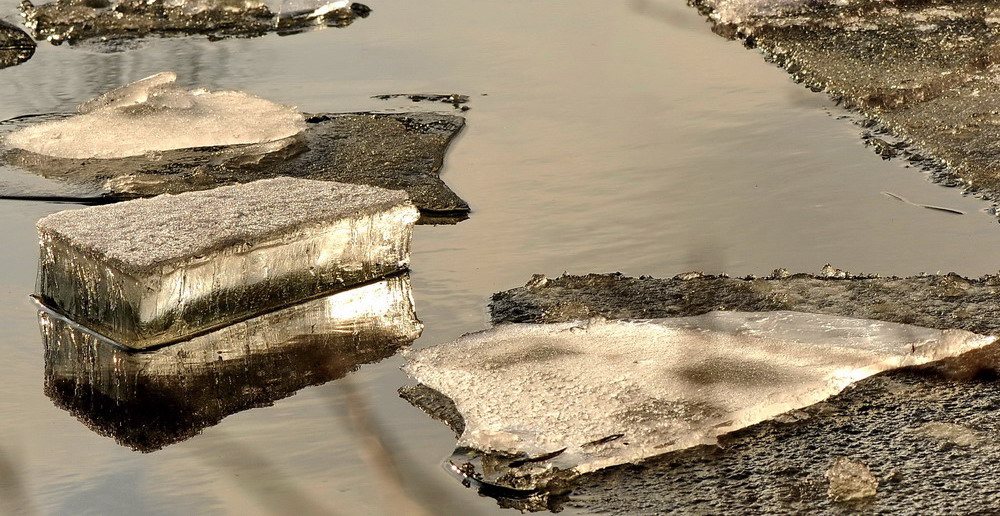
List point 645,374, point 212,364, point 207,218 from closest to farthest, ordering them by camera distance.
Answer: point 645,374 → point 212,364 → point 207,218

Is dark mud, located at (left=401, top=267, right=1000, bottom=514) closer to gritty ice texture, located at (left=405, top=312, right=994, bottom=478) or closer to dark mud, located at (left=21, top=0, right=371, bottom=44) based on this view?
gritty ice texture, located at (left=405, top=312, right=994, bottom=478)

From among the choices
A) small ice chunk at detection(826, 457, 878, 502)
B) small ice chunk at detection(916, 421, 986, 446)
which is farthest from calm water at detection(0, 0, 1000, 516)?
small ice chunk at detection(916, 421, 986, 446)

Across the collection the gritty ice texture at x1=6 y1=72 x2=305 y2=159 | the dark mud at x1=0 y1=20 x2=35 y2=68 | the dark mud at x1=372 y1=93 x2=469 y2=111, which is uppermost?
the dark mud at x1=372 y1=93 x2=469 y2=111

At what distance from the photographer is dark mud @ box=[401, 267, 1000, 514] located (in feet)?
6.98

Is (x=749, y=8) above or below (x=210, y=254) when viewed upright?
above

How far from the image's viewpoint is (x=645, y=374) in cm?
252

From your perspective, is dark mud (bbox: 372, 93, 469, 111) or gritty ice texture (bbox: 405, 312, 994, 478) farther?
dark mud (bbox: 372, 93, 469, 111)

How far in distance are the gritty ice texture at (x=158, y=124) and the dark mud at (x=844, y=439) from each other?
5.30 feet

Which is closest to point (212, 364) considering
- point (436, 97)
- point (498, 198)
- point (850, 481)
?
point (498, 198)

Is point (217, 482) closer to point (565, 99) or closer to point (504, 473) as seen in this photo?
point (504, 473)

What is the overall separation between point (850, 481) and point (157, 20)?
4.58 m

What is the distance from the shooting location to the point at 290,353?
109 inches

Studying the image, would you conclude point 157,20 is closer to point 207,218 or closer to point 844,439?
point 207,218

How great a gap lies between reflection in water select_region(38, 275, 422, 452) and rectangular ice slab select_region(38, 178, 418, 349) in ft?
0.15
